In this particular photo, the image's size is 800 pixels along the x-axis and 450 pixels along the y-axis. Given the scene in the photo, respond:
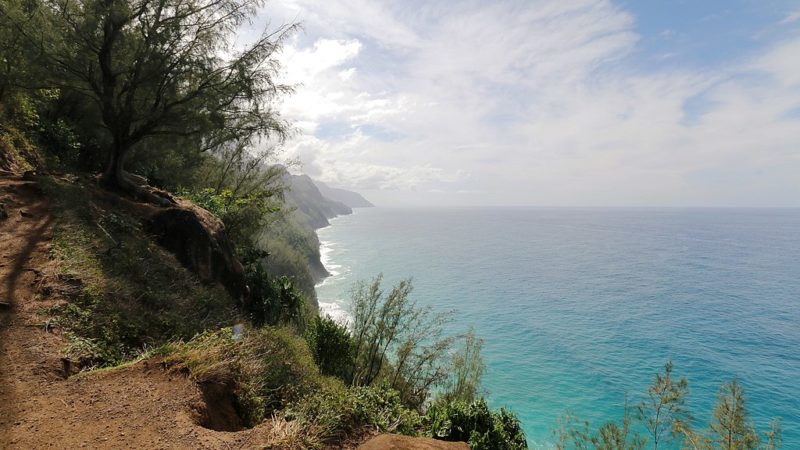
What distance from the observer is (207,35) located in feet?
46.9

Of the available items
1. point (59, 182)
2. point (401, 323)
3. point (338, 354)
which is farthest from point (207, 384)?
point (401, 323)

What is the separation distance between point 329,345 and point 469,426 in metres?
8.45

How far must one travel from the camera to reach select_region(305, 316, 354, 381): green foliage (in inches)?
674

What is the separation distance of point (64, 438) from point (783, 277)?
12914 centimetres

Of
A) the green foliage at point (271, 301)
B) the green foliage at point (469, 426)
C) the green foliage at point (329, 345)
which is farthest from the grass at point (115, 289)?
the green foliage at point (469, 426)

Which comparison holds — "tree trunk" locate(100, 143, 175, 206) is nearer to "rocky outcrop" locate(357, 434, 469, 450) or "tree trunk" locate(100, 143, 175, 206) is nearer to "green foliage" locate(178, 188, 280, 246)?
"green foliage" locate(178, 188, 280, 246)

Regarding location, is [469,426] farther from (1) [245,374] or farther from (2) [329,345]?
(2) [329,345]

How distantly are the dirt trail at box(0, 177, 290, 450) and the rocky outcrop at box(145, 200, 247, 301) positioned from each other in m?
5.67

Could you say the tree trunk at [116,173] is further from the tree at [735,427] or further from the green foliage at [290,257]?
the green foliage at [290,257]

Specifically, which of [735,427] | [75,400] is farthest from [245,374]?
[735,427]

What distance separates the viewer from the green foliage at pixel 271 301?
1895cm

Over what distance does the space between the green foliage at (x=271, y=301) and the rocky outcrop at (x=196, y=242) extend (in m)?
1.86

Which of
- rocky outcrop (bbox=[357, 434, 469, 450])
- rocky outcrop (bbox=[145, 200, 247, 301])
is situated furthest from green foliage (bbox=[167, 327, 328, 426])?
rocky outcrop (bbox=[145, 200, 247, 301])

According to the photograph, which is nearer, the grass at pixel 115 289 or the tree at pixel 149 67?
the grass at pixel 115 289
